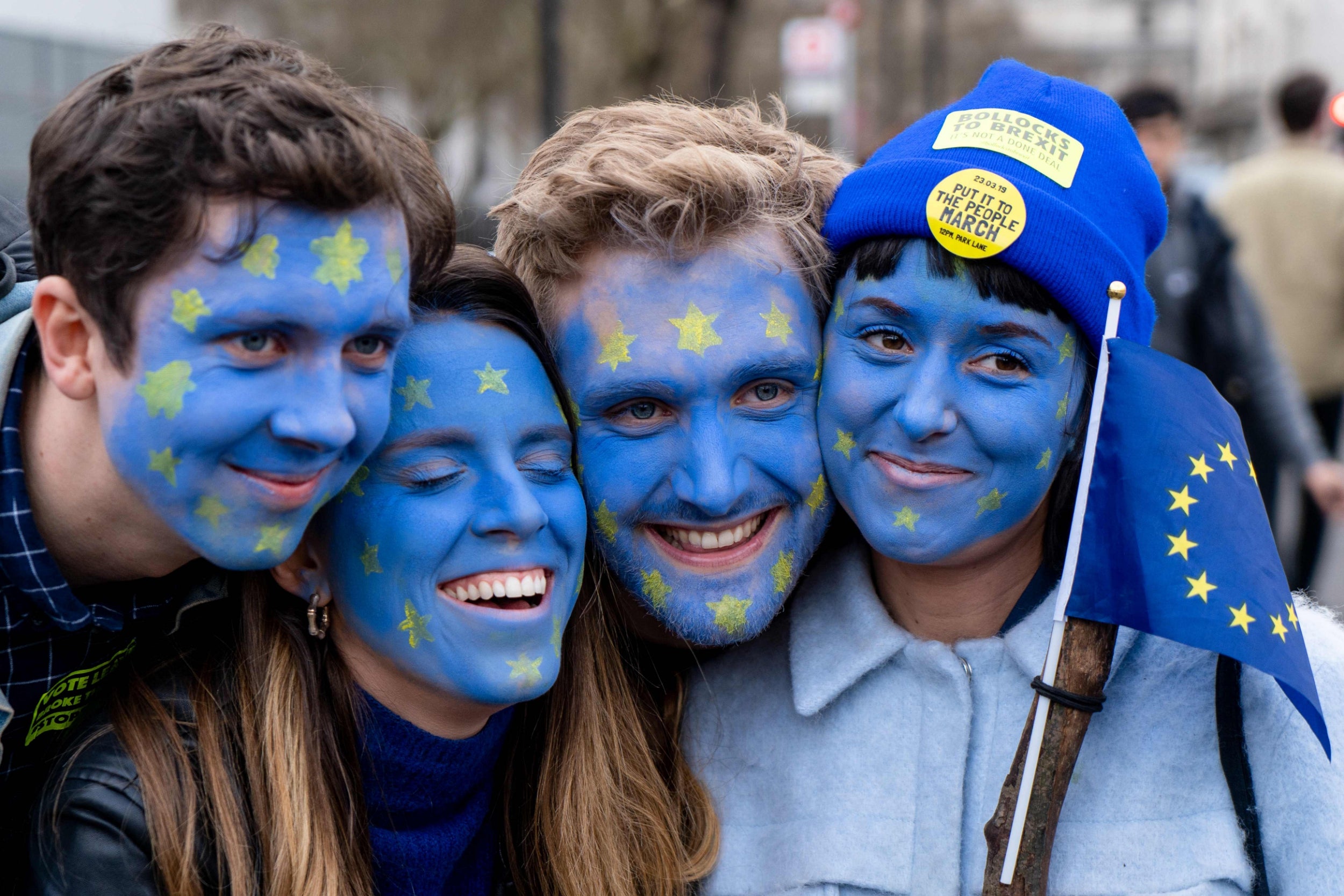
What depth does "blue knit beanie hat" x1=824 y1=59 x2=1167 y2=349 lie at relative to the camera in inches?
103

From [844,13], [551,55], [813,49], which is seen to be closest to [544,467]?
[551,55]

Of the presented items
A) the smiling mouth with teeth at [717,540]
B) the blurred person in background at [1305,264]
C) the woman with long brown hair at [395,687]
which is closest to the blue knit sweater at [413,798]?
the woman with long brown hair at [395,687]

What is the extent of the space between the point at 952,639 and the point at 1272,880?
736mm

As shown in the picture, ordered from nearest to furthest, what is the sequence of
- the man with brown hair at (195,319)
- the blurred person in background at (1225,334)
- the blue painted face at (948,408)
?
the man with brown hair at (195,319), the blue painted face at (948,408), the blurred person in background at (1225,334)

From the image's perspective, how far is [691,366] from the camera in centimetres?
277

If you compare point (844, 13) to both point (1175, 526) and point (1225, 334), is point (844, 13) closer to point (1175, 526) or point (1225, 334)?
point (1225, 334)

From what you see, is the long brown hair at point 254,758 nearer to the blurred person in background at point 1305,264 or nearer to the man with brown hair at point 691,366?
the man with brown hair at point 691,366

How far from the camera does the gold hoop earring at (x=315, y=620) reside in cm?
271

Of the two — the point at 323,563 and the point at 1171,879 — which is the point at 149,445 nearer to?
the point at 323,563

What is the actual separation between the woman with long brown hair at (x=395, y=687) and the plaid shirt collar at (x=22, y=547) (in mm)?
257

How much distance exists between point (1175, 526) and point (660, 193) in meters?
1.16

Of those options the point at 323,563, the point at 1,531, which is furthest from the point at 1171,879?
the point at 1,531

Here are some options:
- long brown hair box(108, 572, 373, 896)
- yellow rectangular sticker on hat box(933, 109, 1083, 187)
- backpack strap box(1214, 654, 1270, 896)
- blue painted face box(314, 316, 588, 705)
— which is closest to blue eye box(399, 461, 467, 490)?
blue painted face box(314, 316, 588, 705)

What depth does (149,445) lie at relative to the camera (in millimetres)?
2250
